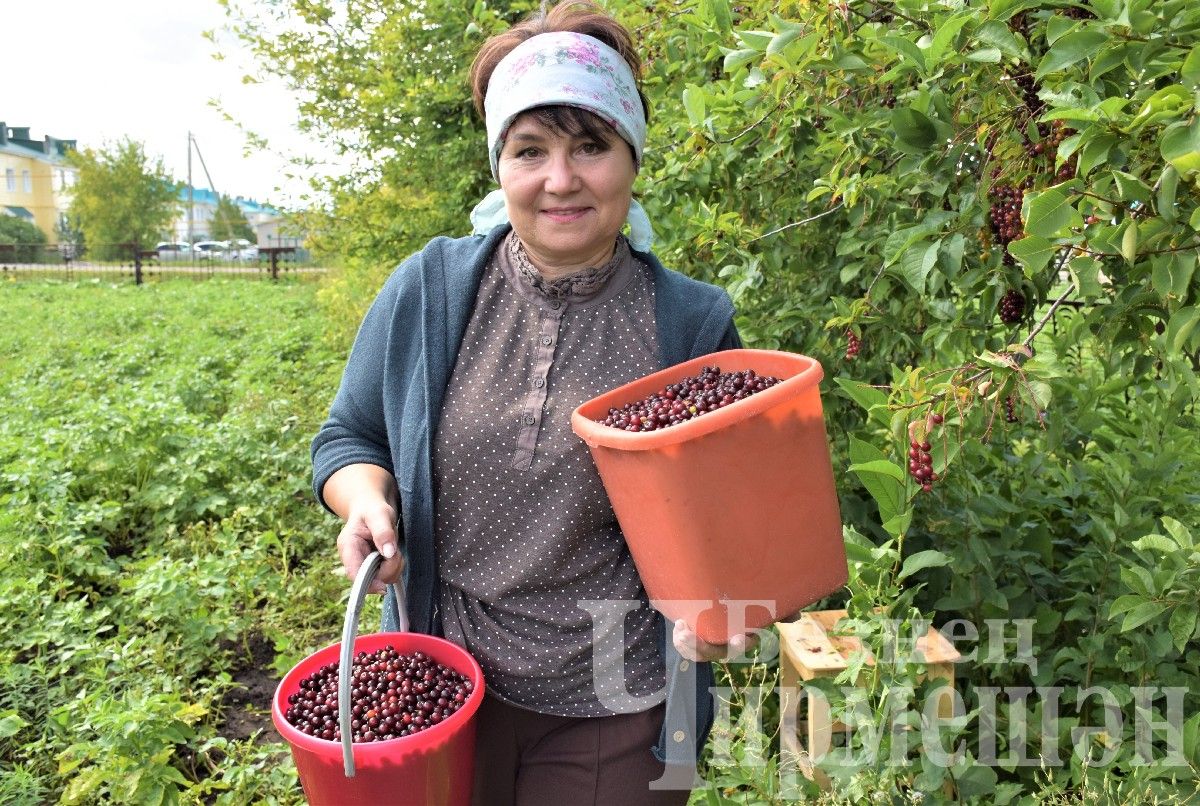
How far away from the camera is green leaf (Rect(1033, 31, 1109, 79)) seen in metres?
1.18

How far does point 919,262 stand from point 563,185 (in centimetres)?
63

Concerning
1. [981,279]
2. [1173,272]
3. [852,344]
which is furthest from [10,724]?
[1173,272]

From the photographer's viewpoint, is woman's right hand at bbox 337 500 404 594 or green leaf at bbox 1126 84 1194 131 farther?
woman's right hand at bbox 337 500 404 594

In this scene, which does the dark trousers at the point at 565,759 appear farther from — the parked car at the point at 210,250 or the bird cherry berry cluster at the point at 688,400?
the parked car at the point at 210,250

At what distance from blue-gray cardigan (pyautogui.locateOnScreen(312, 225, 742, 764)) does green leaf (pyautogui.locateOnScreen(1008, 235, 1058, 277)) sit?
52cm

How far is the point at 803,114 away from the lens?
196cm

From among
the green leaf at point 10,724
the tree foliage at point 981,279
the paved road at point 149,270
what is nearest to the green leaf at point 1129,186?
the tree foliage at point 981,279

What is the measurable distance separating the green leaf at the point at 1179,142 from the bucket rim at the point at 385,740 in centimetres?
112

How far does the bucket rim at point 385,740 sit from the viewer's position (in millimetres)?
1275

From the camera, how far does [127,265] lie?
32906 mm

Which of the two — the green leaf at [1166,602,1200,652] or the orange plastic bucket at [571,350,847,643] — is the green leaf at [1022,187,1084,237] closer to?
the orange plastic bucket at [571,350,847,643]

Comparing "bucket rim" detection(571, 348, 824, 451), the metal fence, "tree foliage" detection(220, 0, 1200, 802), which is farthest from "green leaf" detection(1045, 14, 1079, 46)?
the metal fence

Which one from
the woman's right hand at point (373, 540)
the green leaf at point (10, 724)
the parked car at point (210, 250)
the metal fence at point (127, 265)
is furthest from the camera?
the parked car at point (210, 250)

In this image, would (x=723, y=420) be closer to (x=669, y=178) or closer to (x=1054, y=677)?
(x=669, y=178)
